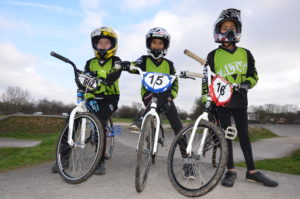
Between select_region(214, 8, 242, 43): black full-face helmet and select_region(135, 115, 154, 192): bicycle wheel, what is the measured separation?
1837 mm

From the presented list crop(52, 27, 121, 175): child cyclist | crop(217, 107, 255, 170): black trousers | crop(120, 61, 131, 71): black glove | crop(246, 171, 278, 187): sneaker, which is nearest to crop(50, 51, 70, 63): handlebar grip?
crop(52, 27, 121, 175): child cyclist

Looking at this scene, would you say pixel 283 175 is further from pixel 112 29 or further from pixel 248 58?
pixel 112 29

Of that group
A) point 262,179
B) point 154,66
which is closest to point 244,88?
point 262,179

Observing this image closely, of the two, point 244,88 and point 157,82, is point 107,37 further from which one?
point 244,88

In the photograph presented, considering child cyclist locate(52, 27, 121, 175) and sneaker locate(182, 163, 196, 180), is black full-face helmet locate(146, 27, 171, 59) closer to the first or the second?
child cyclist locate(52, 27, 121, 175)

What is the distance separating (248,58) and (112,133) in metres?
2.71

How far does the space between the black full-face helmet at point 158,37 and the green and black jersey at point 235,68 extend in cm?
80

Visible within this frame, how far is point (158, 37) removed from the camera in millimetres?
4152

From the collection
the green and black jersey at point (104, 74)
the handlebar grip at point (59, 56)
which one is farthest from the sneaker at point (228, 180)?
the handlebar grip at point (59, 56)

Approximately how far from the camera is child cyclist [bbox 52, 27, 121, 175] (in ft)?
14.2

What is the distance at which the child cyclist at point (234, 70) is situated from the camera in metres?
3.85

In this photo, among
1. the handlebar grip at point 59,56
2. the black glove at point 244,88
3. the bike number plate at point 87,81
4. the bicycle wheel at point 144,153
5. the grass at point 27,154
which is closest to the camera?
the bicycle wheel at point 144,153

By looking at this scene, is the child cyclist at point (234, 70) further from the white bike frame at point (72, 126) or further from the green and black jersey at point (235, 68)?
the white bike frame at point (72, 126)

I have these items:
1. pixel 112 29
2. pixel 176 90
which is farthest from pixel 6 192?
pixel 112 29
